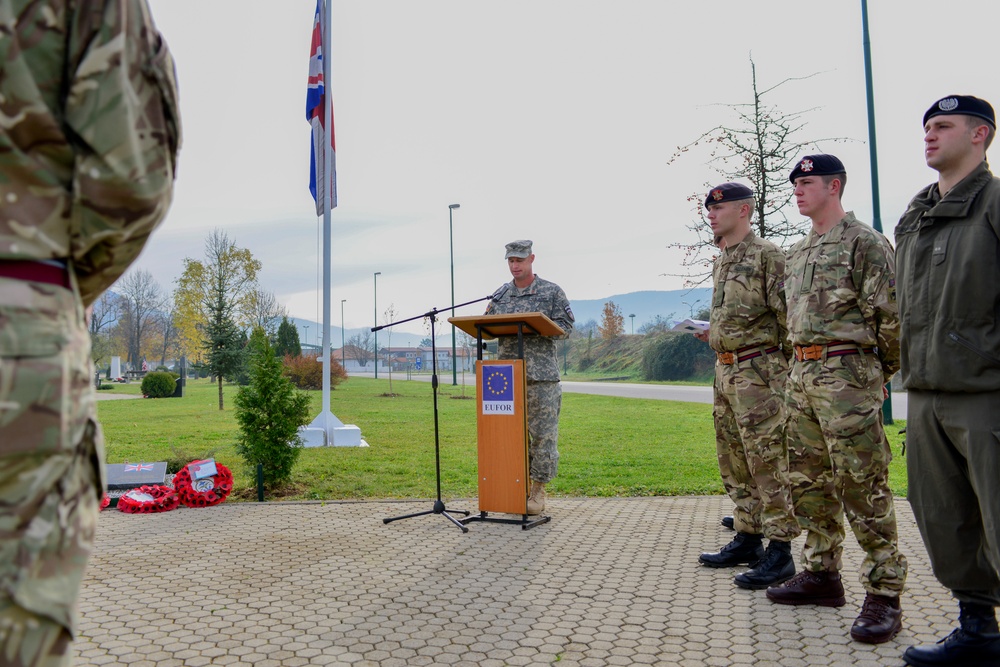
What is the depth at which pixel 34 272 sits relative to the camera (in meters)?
1.55

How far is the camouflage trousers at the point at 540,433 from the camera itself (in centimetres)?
709

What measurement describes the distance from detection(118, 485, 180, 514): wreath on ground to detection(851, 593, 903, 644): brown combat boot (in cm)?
630

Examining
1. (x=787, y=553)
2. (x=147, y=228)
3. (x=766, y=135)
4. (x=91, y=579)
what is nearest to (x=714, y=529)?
(x=787, y=553)

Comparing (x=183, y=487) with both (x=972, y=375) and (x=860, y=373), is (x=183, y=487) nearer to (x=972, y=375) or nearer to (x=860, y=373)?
(x=860, y=373)

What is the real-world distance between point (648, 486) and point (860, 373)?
522 cm

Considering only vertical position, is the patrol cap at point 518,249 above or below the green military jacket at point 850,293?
above

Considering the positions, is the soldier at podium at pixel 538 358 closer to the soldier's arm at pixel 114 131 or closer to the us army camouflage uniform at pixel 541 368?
the us army camouflage uniform at pixel 541 368

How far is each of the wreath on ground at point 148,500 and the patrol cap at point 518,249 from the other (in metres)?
4.09

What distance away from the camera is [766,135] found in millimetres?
15742

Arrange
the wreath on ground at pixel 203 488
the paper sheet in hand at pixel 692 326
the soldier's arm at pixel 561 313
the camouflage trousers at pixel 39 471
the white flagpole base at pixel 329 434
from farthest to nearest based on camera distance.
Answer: the white flagpole base at pixel 329 434 → the wreath on ground at pixel 203 488 → the soldier's arm at pixel 561 313 → the paper sheet in hand at pixel 692 326 → the camouflage trousers at pixel 39 471

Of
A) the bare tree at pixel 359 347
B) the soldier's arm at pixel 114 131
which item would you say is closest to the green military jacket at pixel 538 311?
the soldier's arm at pixel 114 131

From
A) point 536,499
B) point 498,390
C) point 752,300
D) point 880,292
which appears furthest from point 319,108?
point 880,292

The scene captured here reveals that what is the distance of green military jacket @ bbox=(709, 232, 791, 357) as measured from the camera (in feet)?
16.8

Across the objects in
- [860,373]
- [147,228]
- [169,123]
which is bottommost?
[860,373]
